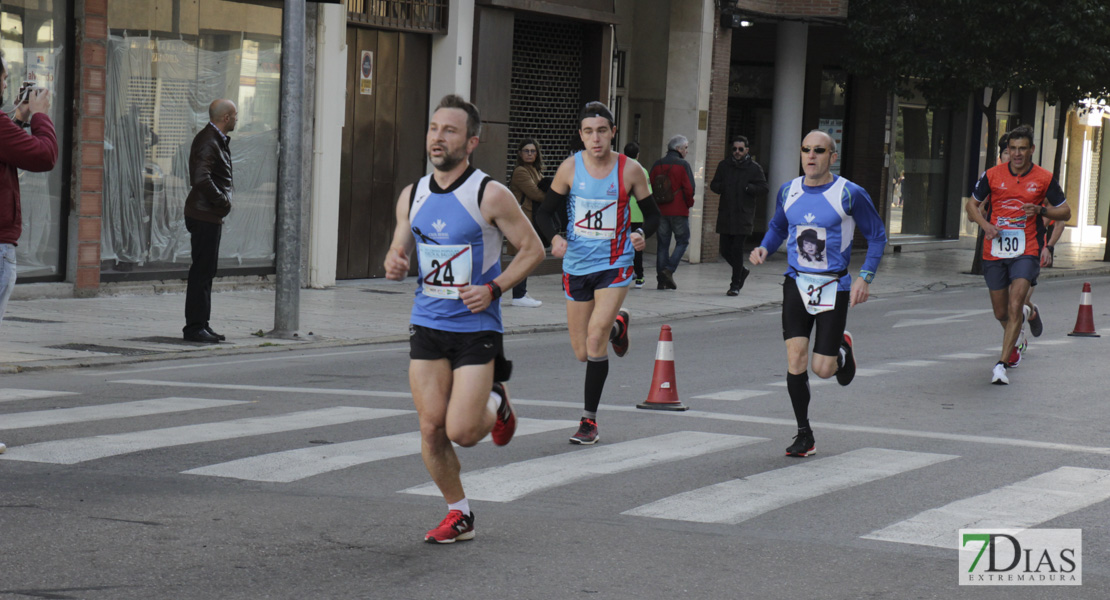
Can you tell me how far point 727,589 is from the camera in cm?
545

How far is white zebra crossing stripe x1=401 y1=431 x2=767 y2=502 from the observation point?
23.1ft

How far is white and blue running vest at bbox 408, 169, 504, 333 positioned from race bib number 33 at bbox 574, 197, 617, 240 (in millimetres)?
2699

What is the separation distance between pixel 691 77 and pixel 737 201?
19.1ft

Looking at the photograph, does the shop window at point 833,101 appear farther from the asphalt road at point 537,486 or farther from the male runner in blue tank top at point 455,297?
the male runner in blue tank top at point 455,297

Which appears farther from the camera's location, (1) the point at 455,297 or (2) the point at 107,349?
(2) the point at 107,349

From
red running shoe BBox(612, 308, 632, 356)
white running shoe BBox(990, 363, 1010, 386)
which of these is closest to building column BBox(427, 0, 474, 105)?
white running shoe BBox(990, 363, 1010, 386)

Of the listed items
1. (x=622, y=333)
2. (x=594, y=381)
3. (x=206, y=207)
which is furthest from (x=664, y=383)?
(x=206, y=207)

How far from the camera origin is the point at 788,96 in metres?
27.0

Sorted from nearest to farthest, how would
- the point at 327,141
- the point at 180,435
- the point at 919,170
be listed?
the point at 180,435 → the point at 327,141 → the point at 919,170

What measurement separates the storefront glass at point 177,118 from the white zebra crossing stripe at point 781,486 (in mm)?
9787

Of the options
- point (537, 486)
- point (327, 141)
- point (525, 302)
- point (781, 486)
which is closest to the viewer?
point (537, 486)

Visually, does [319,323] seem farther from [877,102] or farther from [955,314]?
[877,102]

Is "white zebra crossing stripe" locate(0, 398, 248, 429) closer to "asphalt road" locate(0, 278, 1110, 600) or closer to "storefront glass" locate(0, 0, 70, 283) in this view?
"asphalt road" locate(0, 278, 1110, 600)

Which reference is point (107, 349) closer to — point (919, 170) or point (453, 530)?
point (453, 530)
